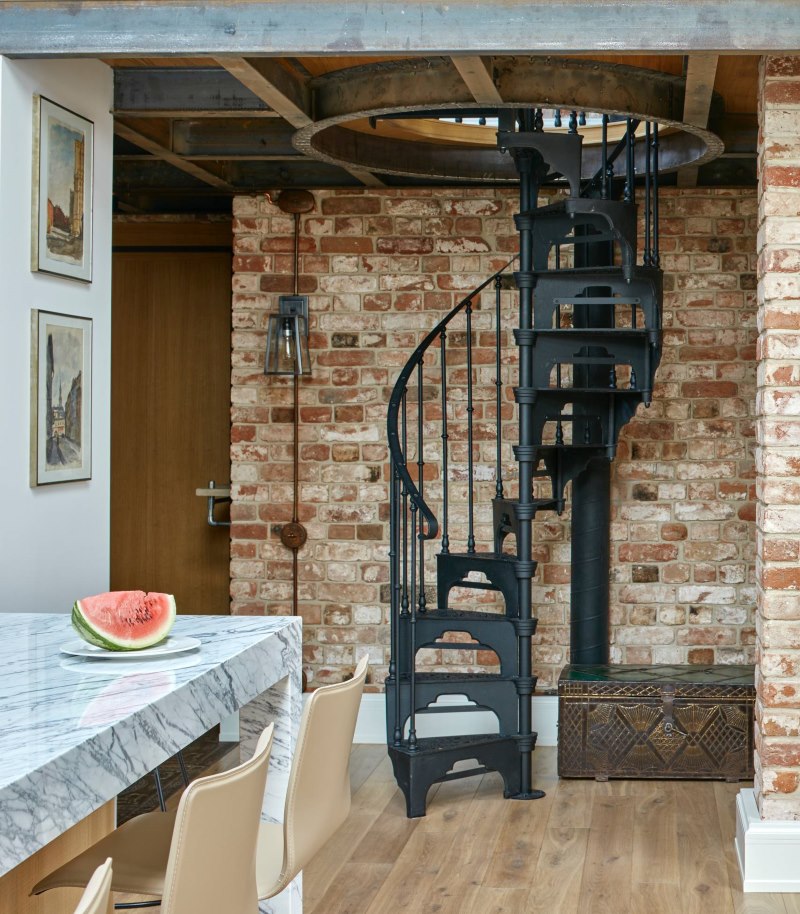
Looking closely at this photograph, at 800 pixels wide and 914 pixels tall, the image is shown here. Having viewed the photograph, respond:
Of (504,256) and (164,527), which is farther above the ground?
(504,256)

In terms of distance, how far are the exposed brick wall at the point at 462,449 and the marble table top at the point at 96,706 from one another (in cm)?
281

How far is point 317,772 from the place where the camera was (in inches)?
90.7

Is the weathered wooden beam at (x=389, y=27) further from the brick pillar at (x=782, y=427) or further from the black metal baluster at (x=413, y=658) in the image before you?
the black metal baluster at (x=413, y=658)

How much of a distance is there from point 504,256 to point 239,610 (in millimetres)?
2124

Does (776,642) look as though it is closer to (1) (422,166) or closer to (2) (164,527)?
(1) (422,166)

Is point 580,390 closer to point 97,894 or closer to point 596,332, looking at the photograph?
point 596,332

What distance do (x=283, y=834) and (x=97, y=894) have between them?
0.96 m

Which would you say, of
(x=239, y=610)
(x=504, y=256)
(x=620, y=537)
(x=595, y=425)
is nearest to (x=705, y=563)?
(x=620, y=537)

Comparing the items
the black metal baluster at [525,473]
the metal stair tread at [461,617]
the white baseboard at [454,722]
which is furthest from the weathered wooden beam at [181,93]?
the white baseboard at [454,722]

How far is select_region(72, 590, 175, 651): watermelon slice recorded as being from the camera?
2.34 m

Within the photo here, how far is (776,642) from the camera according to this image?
3588 mm

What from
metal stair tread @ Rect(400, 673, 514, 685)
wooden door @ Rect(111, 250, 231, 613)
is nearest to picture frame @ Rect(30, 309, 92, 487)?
metal stair tread @ Rect(400, 673, 514, 685)

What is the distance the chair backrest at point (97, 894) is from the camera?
1.36 m

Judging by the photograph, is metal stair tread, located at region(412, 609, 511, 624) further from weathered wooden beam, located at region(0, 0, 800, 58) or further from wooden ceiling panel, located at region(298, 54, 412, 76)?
weathered wooden beam, located at region(0, 0, 800, 58)
